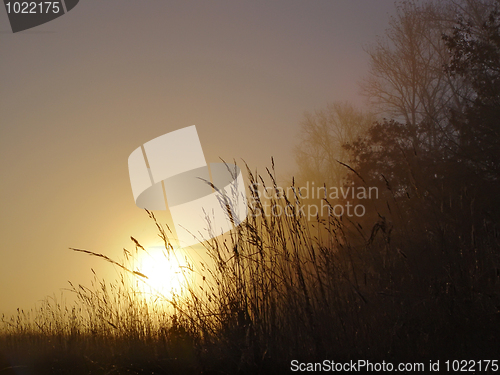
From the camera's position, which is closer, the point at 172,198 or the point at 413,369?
the point at 413,369

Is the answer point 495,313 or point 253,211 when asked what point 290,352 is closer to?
point 253,211

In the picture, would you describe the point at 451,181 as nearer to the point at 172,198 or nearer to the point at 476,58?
the point at 476,58

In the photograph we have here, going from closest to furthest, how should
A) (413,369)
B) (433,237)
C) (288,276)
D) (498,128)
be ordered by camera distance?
1. (413,369)
2. (288,276)
3. (433,237)
4. (498,128)

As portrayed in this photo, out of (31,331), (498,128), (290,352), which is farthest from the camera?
(31,331)

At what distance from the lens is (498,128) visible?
4852mm

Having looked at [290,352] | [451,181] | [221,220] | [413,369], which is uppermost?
[451,181]

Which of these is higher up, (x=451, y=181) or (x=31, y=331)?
(x=451, y=181)

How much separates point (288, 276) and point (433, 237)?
0.83 meters

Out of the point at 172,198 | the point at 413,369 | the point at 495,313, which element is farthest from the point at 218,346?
the point at 172,198

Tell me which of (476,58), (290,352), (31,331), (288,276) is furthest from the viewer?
(476,58)

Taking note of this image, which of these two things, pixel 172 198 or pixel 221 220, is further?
pixel 172 198

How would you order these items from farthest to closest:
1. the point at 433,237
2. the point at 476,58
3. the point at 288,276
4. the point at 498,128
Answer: the point at 476,58 → the point at 498,128 → the point at 433,237 → the point at 288,276

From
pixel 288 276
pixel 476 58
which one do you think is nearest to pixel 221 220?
pixel 288 276

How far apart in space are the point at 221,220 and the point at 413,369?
1.16 metres
